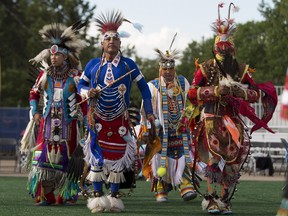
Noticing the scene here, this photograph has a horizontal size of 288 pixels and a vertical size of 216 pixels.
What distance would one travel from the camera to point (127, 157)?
8945 mm

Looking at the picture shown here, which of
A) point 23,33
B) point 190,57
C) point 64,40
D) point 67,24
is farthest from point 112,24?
point 190,57

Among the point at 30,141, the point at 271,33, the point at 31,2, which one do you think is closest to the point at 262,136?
the point at 271,33

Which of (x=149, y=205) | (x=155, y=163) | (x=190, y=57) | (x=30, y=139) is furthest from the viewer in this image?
(x=190, y=57)

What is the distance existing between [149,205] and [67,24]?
2296 centimetres

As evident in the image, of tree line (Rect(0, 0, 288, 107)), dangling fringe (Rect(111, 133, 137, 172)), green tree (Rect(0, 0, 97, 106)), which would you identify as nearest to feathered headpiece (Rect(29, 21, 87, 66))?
dangling fringe (Rect(111, 133, 137, 172))

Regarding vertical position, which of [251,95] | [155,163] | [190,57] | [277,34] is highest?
[190,57]

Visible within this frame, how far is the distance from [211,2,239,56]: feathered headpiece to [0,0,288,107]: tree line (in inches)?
651

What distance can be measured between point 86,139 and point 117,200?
2.58ft

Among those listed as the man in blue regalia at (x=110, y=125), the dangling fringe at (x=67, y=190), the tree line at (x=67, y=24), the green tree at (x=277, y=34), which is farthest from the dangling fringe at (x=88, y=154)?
the green tree at (x=277, y=34)

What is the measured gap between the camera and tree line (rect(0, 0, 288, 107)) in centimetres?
2891

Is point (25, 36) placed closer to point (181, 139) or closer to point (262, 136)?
point (262, 136)

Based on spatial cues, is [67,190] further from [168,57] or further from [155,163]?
[168,57]

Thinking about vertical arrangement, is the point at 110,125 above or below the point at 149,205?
above

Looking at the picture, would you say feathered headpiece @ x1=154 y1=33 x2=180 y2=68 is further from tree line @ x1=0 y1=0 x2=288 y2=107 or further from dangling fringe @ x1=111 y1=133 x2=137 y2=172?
tree line @ x1=0 y1=0 x2=288 y2=107
